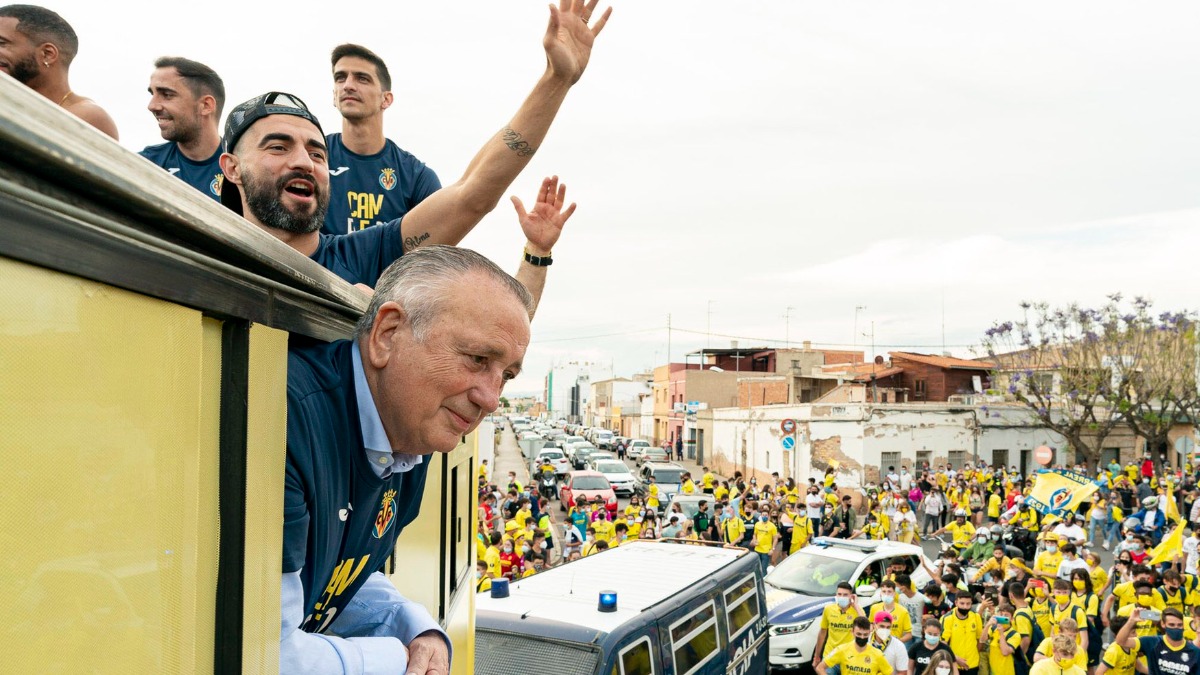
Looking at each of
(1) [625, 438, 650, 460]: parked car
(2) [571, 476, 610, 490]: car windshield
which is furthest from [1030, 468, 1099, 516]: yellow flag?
(1) [625, 438, 650, 460]: parked car

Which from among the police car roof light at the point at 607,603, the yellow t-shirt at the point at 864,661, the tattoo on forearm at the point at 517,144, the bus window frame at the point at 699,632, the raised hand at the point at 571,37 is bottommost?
the yellow t-shirt at the point at 864,661

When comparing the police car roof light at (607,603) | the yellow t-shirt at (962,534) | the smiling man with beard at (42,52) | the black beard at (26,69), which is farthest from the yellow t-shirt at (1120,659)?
the black beard at (26,69)

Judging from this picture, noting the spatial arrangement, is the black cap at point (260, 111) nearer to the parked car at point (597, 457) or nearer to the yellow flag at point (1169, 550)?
the yellow flag at point (1169, 550)

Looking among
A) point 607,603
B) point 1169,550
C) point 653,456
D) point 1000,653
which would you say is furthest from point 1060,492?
point 653,456

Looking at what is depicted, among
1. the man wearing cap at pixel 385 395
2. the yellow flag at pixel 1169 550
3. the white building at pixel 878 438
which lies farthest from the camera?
the white building at pixel 878 438

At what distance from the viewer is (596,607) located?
7344 mm

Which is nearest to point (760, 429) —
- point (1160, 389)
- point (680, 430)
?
point (1160, 389)

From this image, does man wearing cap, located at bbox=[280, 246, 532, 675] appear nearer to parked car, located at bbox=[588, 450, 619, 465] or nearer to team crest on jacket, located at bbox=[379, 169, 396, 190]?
team crest on jacket, located at bbox=[379, 169, 396, 190]

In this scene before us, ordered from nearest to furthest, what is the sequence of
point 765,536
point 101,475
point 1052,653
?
point 101,475, point 1052,653, point 765,536

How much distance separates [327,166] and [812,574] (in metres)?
11.5

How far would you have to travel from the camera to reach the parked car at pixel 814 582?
1145 cm

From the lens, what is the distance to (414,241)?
263cm

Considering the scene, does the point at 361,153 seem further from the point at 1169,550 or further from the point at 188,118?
the point at 1169,550

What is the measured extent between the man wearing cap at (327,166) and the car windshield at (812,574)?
1089 cm
